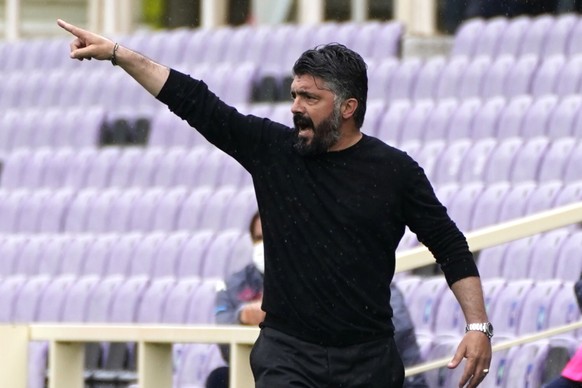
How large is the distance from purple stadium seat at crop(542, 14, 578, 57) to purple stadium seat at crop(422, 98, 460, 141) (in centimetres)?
89

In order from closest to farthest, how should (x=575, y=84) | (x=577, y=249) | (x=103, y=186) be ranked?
(x=577, y=249) < (x=575, y=84) < (x=103, y=186)

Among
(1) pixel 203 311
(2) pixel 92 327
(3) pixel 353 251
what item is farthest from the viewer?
(1) pixel 203 311

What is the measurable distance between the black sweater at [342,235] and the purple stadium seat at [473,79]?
779cm

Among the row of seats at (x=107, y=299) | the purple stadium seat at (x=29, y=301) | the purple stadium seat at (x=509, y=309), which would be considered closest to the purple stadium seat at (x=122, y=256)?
the row of seats at (x=107, y=299)

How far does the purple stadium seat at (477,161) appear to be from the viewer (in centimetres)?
1102

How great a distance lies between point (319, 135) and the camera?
14.4ft

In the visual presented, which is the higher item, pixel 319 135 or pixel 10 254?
pixel 319 135

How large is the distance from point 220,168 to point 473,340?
8794mm

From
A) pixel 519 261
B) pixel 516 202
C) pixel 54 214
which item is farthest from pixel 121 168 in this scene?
pixel 519 261

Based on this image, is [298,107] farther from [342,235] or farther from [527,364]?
[527,364]

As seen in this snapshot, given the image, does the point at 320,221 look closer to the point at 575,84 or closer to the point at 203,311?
the point at 203,311

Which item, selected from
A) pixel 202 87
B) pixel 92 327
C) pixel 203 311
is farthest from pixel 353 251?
pixel 203 311

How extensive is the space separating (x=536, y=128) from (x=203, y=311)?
9.15 feet

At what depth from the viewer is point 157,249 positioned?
39.8 feet
